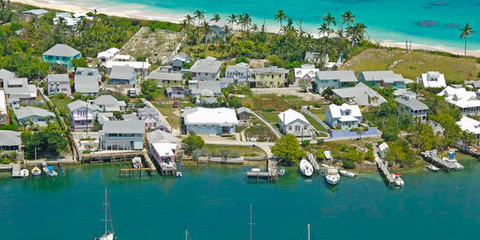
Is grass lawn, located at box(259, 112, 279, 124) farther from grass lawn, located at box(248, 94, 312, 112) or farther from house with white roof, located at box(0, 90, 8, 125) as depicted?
house with white roof, located at box(0, 90, 8, 125)

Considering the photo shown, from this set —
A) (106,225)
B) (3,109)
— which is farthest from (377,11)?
(106,225)

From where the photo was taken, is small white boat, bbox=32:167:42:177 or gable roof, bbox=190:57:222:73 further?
gable roof, bbox=190:57:222:73

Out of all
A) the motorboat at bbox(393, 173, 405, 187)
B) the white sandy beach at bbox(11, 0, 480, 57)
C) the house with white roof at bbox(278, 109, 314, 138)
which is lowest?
the motorboat at bbox(393, 173, 405, 187)

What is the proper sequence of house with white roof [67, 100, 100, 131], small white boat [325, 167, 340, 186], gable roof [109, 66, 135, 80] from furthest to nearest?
1. gable roof [109, 66, 135, 80]
2. house with white roof [67, 100, 100, 131]
3. small white boat [325, 167, 340, 186]

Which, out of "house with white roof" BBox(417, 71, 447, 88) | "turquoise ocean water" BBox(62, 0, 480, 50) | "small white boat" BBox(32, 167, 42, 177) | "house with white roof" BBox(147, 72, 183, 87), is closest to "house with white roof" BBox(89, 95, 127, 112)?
"house with white roof" BBox(147, 72, 183, 87)

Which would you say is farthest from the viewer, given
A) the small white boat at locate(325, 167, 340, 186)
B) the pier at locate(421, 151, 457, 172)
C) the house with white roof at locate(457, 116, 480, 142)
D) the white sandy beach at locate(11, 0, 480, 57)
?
the white sandy beach at locate(11, 0, 480, 57)

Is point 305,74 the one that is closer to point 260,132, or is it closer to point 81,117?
point 260,132

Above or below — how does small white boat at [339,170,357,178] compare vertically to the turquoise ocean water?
below
